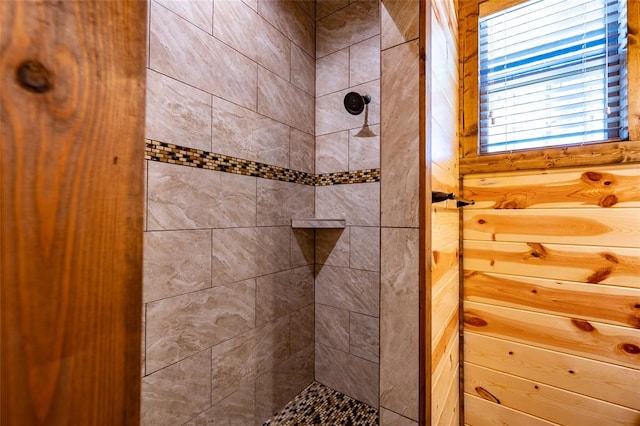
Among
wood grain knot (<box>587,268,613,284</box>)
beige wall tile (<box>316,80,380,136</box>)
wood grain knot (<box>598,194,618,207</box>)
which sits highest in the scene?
beige wall tile (<box>316,80,380,136</box>)

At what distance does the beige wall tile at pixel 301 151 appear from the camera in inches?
74.9

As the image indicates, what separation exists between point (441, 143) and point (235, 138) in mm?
1065

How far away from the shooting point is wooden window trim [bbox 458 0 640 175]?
3.75 feet

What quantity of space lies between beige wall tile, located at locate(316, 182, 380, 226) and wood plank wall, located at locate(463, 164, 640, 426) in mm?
559

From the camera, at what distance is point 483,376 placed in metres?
1.44

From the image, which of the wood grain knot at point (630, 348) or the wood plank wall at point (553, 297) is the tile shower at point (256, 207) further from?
the wood grain knot at point (630, 348)

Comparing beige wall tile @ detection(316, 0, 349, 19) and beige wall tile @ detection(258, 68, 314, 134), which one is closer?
beige wall tile @ detection(258, 68, 314, 134)

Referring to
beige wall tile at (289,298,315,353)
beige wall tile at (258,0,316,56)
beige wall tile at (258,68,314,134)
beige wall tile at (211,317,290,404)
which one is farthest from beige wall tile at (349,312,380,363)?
beige wall tile at (258,0,316,56)

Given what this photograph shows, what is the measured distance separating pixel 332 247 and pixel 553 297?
125 cm

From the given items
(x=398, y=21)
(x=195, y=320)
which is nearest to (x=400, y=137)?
(x=398, y=21)

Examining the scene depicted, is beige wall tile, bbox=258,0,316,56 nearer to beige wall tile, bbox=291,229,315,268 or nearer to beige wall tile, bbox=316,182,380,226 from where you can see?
beige wall tile, bbox=316,182,380,226

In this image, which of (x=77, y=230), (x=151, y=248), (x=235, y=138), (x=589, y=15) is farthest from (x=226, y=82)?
(x=589, y=15)

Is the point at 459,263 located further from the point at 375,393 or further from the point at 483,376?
the point at 375,393

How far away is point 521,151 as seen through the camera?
1.37 m
